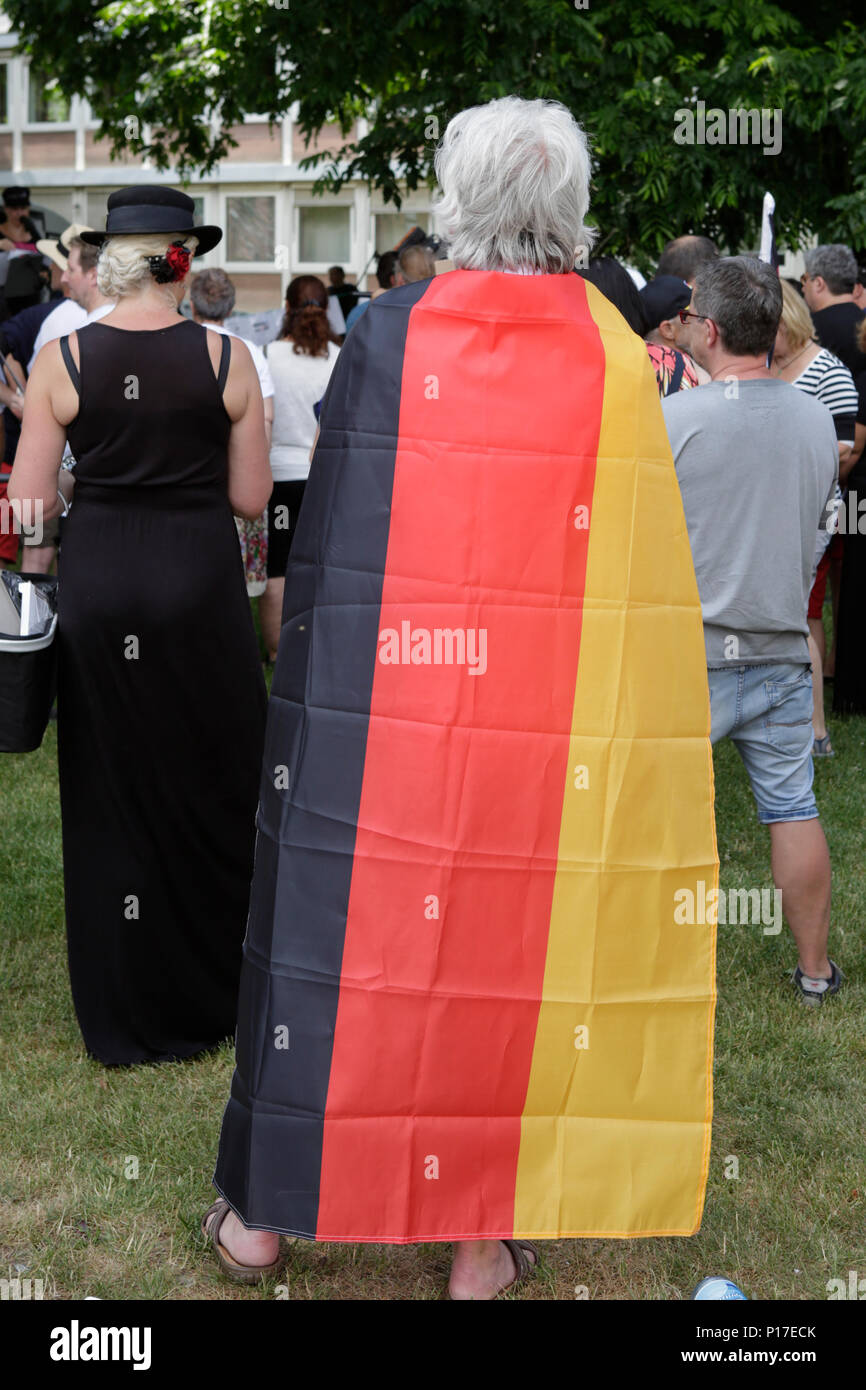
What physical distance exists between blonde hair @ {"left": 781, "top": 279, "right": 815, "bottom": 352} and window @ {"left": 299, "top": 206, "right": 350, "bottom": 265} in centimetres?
2859

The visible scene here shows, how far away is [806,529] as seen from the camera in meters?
4.15

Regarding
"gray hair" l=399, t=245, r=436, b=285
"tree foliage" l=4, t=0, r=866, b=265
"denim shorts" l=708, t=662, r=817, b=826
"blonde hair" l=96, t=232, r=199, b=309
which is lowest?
"denim shorts" l=708, t=662, r=817, b=826

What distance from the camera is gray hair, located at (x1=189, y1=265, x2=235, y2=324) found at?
8188mm

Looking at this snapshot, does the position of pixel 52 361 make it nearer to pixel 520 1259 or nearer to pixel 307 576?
pixel 307 576

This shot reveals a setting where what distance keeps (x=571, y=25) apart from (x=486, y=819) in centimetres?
1001

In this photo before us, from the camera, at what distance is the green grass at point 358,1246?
3086 mm

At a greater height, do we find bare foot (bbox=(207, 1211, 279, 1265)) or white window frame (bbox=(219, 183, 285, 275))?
white window frame (bbox=(219, 183, 285, 275))

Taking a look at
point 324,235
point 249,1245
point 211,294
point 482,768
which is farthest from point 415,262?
point 324,235

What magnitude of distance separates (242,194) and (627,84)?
22.8m

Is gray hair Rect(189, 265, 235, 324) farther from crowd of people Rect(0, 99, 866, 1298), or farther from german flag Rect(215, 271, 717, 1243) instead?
german flag Rect(215, 271, 717, 1243)

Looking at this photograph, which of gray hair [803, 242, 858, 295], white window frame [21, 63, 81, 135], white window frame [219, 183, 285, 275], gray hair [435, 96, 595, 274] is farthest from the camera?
white window frame [21, 63, 81, 135]

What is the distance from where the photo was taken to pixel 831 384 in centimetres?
665

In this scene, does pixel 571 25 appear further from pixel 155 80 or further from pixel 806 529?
pixel 806 529

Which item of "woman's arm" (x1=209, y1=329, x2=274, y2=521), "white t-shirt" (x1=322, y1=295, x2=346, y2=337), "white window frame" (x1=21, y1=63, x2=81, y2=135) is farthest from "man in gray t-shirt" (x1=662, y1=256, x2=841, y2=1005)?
"white window frame" (x1=21, y1=63, x2=81, y2=135)
